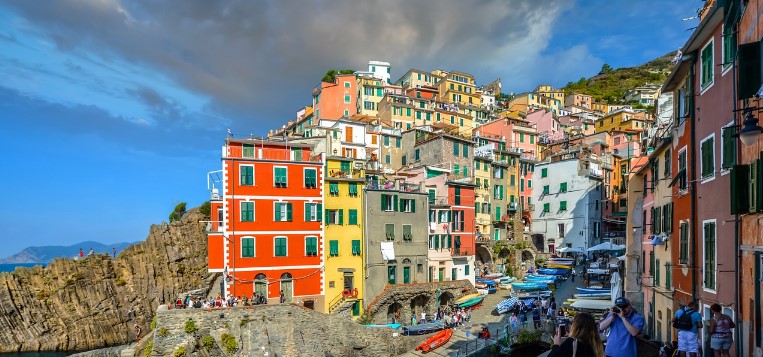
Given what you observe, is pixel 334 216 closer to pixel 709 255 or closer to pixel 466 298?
pixel 466 298

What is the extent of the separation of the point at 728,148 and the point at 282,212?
30993 mm

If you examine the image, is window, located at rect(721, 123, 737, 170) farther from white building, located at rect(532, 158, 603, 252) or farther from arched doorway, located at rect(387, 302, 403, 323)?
white building, located at rect(532, 158, 603, 252)

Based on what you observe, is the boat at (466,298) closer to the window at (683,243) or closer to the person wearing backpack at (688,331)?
the window at (683,243)

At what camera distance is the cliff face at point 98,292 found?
4706 centimetres

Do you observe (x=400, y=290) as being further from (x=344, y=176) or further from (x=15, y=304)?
(x=15, y=304)

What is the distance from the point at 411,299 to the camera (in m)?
43.4

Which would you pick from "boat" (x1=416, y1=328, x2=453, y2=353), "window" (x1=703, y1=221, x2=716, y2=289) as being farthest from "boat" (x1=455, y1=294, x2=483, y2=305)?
"window" (x1=703, y1=221, x2=716, y2=289)

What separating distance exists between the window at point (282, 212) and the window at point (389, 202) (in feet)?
30.6

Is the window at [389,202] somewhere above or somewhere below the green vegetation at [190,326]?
above

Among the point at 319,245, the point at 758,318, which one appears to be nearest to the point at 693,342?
the point at 758,318

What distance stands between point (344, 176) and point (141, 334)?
28.4 meters

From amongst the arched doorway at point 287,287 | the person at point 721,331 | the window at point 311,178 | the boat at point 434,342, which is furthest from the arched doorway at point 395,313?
the person at point 721,331

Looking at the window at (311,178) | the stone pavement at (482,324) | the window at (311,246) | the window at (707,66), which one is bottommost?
the stone pavement at (482,324)

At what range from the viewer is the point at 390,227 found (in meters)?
43.7
